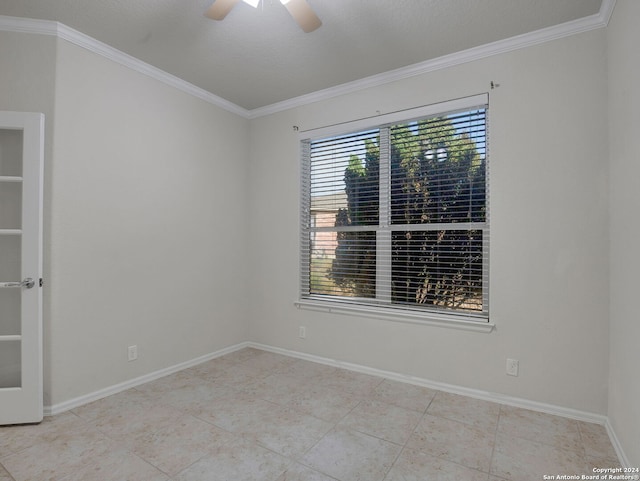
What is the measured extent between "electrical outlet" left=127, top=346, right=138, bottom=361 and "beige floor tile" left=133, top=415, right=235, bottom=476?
86 centimetres

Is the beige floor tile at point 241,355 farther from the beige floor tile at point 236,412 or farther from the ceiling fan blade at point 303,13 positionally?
the ceiling fan blade at point 303,13

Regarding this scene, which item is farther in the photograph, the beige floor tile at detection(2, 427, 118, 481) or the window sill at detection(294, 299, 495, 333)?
the window sill at detection(294, 299, 495, 333)

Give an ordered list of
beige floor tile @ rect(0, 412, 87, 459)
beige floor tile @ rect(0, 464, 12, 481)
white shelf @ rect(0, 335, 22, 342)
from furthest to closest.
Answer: white shelf @ rect(0, 335, 22, 342)
beige floor tile @ rect(0, 412, 87, 459)
beige floor tile @ rect(0, 464, 12, 481)

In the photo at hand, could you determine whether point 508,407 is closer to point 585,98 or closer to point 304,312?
point 304,312

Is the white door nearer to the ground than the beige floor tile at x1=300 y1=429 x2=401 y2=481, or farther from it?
farther from it

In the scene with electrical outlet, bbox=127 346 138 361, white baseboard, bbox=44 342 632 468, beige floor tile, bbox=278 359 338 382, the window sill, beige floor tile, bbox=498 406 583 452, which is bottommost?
beige floor tile, bbox=278 359 338 382

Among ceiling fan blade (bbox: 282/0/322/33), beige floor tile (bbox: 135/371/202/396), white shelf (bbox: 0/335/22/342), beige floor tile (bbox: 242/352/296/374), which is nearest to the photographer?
ceiling fan blade (bbox: 282/0/322/33)

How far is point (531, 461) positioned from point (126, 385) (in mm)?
2920

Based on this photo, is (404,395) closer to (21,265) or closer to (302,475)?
(302,475)

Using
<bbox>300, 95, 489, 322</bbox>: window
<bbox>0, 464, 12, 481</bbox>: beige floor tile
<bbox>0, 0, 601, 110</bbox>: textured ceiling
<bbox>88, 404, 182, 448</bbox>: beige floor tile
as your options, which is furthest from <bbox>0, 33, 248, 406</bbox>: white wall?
<bbox>300, 95, 489, 322</bbox>: window

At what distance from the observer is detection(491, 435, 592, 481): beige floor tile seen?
1853 mm

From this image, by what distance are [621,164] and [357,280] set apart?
83.6 inches

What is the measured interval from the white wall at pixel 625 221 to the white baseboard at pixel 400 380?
16 centimetres

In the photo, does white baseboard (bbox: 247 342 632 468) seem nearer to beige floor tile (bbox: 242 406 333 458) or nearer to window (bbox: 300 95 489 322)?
window (bbox: 300 95 489 322)
